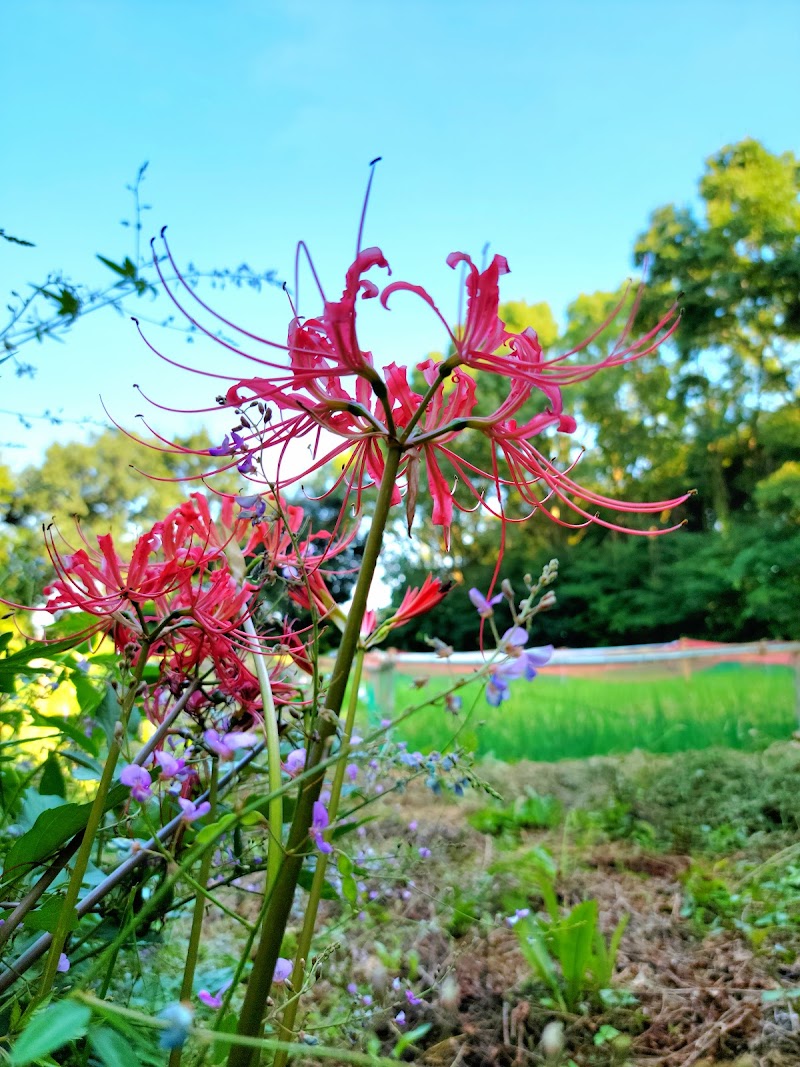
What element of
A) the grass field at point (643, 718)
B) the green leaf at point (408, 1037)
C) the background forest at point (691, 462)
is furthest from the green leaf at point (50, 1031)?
the background forest at point (691, 462)

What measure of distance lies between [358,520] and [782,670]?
3.90 meters


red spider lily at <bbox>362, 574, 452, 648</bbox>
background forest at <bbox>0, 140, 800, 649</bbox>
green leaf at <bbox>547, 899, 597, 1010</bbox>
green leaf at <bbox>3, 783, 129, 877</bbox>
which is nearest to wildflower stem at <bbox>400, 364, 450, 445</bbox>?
red spider lily at <bbox>362, 574, 452, 648</bbox>

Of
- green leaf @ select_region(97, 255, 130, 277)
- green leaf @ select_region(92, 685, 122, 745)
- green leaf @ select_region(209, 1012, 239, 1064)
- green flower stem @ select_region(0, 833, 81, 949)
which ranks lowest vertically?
green leaf @ select_region(209, 1012, 239, 1064)

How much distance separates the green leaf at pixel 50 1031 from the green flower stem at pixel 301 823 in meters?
0.17

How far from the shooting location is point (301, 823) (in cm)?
58

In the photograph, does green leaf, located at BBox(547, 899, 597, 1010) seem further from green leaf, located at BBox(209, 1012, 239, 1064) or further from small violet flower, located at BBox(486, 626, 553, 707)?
small violet flower, located at BBox(486, 626, 553, 707)

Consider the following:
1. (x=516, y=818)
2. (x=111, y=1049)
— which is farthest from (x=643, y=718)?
(x=111, y=1049)

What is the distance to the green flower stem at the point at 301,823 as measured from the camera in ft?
1.90

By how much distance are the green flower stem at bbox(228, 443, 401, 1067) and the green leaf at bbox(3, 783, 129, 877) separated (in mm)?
199

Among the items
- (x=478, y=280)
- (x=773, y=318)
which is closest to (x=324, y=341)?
(x=478, y=280)

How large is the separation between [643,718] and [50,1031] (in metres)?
4.02

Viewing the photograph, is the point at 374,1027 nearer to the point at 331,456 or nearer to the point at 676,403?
the point at 331,456

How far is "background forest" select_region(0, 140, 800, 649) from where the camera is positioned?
11844 mm

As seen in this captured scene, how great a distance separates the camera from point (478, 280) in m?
0.60
